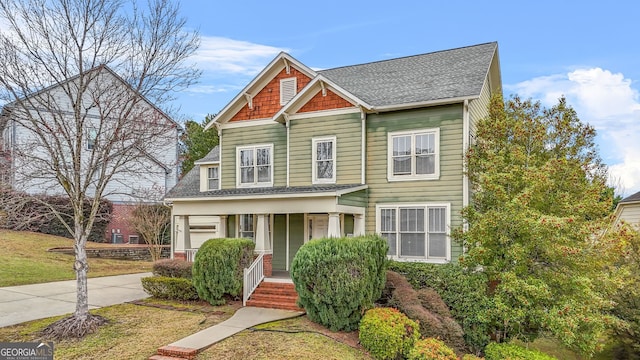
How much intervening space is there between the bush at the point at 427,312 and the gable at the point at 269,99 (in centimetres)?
847

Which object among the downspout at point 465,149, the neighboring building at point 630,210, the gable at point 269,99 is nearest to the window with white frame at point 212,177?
the gable at point 269,99

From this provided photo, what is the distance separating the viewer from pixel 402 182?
14445mm

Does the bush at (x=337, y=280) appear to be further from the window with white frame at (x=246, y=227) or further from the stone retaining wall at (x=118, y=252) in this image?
the stone retaining wall at (x=118, y=252)

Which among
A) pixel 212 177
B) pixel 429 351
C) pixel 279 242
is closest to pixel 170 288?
pixel 279 242

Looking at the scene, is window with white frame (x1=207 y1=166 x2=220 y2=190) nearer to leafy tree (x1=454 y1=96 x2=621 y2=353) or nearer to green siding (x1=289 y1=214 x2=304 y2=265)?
green siding (x1=289 y1=214 x2=304 y2=265)

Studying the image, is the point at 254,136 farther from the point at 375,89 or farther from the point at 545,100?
the point at 545,100

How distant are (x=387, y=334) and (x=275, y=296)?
4612 millimetres

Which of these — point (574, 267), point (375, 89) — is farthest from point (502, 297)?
point (375, 89)

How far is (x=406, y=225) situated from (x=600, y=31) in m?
11.3

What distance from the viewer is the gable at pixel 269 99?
16.7 metres

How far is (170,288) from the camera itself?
1348 centimetres

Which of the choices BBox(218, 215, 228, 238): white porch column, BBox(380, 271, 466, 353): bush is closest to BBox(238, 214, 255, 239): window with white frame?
BBox(218, 215, 228, 238): white porch column

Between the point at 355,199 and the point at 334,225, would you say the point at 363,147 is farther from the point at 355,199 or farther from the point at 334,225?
the point at 334,225

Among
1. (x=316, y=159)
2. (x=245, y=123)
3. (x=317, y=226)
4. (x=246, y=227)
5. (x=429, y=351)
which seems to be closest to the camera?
(x=429, y=351)
